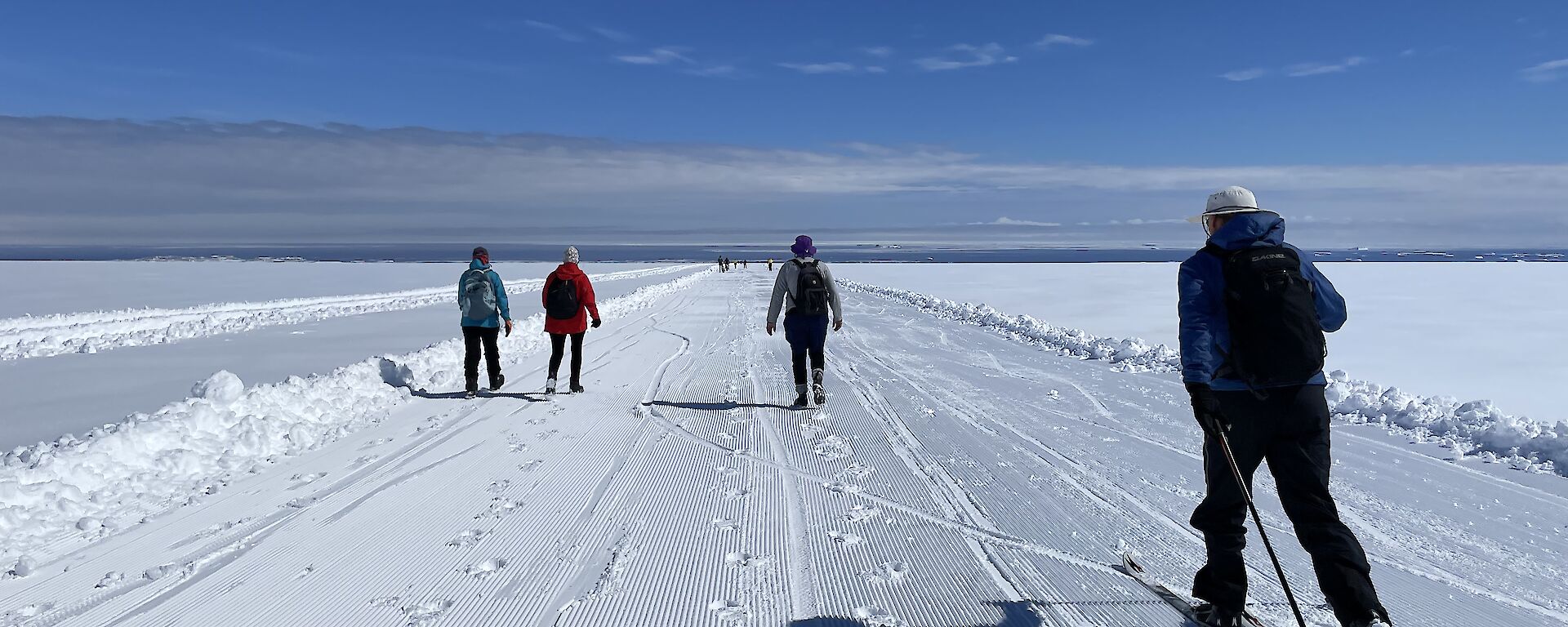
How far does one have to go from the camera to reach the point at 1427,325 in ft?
58.9

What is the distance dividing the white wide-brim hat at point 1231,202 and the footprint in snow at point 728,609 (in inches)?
96.2

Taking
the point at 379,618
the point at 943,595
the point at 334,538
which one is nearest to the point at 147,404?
the point at 334,538

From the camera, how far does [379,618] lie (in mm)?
3549

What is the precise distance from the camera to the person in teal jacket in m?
9.10

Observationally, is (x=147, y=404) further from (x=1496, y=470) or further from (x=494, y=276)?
(x=1496, y=470)

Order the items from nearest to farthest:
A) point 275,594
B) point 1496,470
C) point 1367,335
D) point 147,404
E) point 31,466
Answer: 1. point 275,594
2. point 31,466
3. point 1496,470
4. point 147,404
5. point 1367,335

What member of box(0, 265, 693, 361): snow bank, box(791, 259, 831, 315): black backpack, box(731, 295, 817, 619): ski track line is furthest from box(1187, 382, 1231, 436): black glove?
box(0, 265, 693, 361): snow bank

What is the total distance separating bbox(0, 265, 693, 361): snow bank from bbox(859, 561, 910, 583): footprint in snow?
49.1 ft

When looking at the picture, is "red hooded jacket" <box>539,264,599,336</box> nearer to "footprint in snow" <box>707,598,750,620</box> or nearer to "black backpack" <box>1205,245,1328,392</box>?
"footprint in snow" <box>707,598,750,620</box>

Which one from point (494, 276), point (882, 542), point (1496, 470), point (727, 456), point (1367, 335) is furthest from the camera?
point (1367, 335)

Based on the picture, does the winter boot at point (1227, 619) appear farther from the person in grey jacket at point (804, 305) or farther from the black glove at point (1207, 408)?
the person in grey jacket at point (804, 305)

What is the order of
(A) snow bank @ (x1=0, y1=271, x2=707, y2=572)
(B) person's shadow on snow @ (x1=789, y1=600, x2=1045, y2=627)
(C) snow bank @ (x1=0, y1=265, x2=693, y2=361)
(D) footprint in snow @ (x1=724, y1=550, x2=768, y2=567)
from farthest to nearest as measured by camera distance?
(C) snow bank @ (x1=0, y1=265, x2=693, y2=361)
(A) snow bank @ (x1=0, y1=271, x2=707, y2=572)
(D) footprint in snow @ (x1=724, y1=550, x2=768, y2=567)
(B) person's shadow on snow @ (x1=789, y1=600, x2=1045, y2=627)

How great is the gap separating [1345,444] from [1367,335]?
37.3 feet

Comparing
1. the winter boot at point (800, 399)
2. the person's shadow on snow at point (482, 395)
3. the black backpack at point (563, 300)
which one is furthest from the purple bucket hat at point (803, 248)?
the person's shadow on snow at point (482, 395)
